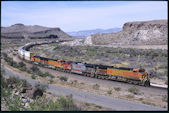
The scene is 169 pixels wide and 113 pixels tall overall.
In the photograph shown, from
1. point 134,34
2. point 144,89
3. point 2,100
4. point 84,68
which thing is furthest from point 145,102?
point 134,34

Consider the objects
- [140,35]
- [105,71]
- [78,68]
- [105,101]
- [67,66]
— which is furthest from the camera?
[140,35]

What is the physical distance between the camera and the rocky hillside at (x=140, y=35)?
8481 cm

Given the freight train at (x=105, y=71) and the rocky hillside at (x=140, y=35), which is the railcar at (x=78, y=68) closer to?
the freight train at (x=105, y=71)

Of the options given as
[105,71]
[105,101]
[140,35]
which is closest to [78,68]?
[105,71]

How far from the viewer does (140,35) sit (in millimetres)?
92875

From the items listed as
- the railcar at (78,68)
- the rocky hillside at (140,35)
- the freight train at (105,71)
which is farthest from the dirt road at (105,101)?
the rocky hillside at (140,35)

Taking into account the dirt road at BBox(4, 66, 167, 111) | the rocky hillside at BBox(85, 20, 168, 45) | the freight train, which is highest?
the rocky hillside at BBox(85, 20, 168, 45)

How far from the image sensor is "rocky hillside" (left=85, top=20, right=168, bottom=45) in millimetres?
84812

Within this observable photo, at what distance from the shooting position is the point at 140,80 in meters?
26.6

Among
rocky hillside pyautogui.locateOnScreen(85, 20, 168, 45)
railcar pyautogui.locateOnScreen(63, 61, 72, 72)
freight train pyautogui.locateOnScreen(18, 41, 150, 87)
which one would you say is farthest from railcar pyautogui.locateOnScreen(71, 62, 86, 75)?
rocky hillside pyautogui.locateOnScreen(85, 20, 168, 45)

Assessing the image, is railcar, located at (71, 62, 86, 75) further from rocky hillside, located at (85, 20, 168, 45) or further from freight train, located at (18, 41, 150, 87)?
rocky hillside, located at (85, 20, 168, 45)

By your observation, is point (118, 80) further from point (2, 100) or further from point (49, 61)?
point (49, 61)

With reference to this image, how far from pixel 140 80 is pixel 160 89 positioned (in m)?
2.79

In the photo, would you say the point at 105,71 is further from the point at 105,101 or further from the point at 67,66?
the point at 105,101
